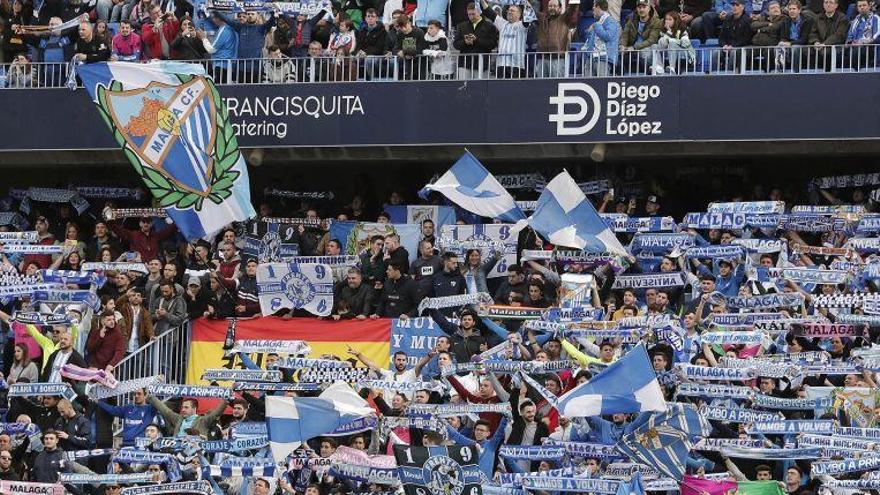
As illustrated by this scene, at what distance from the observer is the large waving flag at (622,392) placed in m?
25.5

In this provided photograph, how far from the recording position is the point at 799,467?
25.7 metres

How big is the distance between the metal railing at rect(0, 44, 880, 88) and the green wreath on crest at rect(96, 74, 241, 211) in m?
2.40

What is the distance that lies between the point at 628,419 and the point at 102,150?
34.6 feet

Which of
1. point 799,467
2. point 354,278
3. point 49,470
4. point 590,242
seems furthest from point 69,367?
point 799,467

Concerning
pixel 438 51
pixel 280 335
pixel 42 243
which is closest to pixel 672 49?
pixel 438 51

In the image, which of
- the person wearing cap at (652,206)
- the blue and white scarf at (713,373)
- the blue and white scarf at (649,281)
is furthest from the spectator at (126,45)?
the blue and white scarf at (713,373)

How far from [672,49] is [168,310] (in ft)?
21.9

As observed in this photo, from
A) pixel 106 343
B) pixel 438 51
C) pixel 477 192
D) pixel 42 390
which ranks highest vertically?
pixel 438 51

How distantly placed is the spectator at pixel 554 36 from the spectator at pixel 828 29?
2860 millimetres

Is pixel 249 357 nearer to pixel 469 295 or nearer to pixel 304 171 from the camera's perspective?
pixel 469 295

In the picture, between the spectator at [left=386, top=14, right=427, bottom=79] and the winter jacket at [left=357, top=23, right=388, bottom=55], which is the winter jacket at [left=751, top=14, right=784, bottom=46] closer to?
the spectator at [left=386, top=14, right=427, bottom=79]

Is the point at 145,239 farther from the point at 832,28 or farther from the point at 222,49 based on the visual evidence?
the point at 832,28

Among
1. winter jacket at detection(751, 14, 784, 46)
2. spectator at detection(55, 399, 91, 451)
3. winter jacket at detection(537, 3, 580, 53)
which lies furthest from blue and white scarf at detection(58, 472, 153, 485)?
winter jacket at detection(751, 14, 784, 46)

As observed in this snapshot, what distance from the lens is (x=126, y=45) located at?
33.9m
